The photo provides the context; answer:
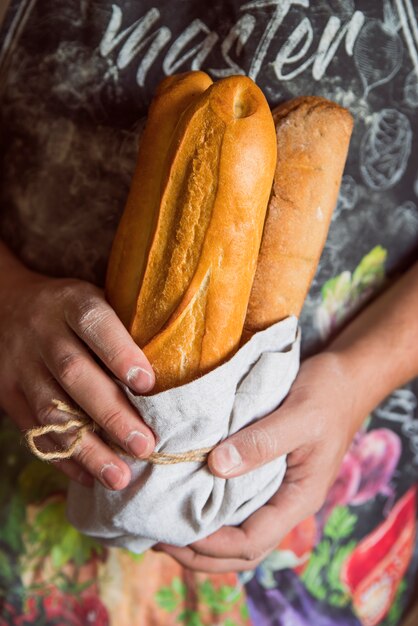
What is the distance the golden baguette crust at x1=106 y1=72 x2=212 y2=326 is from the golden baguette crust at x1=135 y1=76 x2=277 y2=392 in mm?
30

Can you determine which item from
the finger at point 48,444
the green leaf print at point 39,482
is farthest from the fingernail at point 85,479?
the green leaf print at point 39,482

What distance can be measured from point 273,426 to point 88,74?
44 cm

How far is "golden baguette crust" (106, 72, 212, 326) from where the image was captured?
628 mm

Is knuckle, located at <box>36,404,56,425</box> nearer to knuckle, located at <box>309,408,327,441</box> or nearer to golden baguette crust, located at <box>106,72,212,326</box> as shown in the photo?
golden baguette crust, located at <box>106,72,212,326</box>

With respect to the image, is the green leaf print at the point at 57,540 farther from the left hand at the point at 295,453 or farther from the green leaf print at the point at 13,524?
the left hand at the point at 295,453

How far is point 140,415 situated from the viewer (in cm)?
62

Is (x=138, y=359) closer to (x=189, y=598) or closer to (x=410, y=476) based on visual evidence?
(x=189, y=598)

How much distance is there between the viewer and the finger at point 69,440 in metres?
0.62

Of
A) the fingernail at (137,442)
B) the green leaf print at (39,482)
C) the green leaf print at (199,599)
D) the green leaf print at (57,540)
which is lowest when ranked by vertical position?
the green leaf print at (199,599)

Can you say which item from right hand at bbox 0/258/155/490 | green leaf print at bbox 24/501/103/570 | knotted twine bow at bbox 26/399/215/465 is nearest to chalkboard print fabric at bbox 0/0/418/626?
green leaf print at bbox 24/501/103/570

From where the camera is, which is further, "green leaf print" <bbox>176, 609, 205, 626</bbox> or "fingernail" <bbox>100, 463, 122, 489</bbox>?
"green leaf print" <bbox>176, 609, 205, 626</bbox>

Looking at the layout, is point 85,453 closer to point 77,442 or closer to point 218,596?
point 77,442

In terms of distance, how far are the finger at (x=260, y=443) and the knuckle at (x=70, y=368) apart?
142 mm

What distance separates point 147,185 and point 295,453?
0.32 metres
